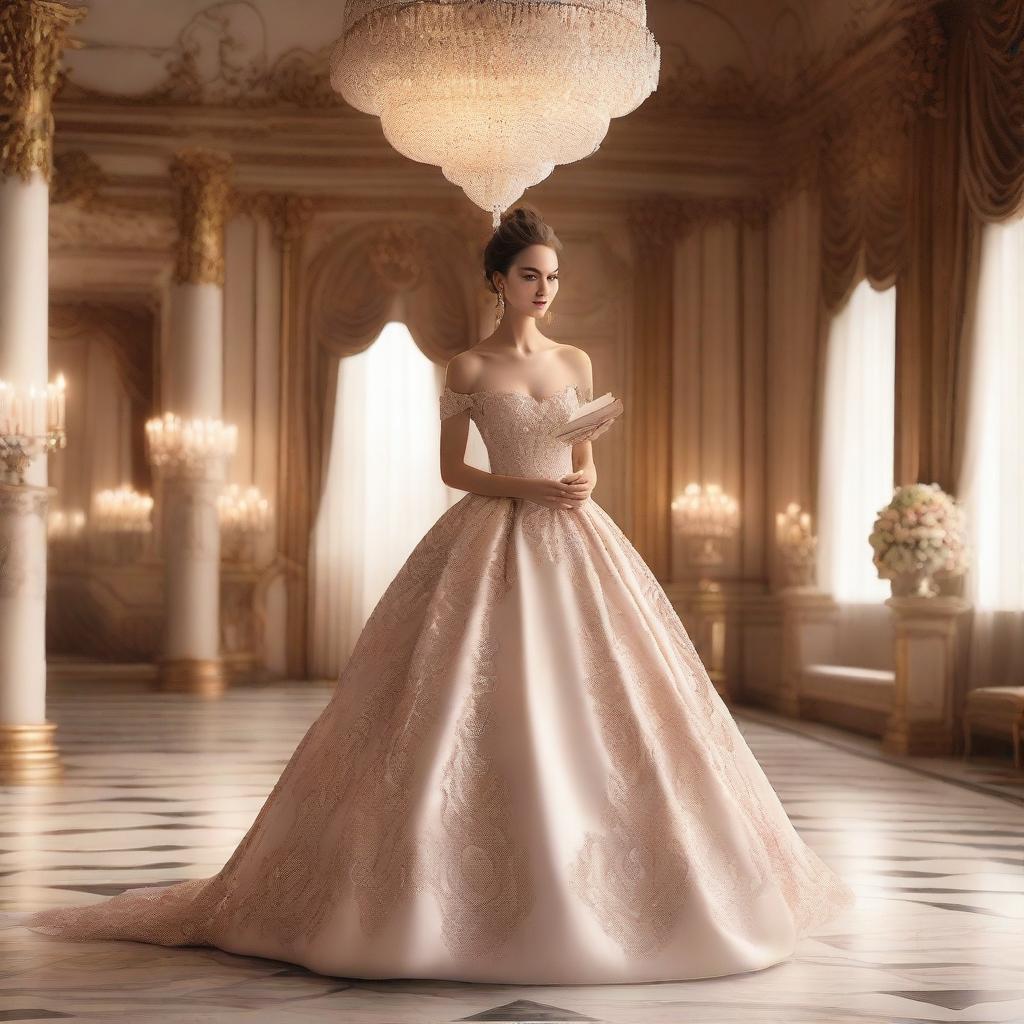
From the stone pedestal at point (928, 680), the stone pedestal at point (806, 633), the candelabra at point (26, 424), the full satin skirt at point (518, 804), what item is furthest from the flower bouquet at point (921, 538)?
the full satin skirt at point (518, 804)

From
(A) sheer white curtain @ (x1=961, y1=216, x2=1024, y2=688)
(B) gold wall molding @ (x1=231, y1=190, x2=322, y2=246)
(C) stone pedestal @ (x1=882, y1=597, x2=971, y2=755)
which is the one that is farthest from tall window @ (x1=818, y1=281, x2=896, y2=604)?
(B) gold wall molding @ (x1=231, y1=190, x2=322, y2=246)

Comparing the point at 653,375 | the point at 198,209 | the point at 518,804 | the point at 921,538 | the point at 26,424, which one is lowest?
the point at 518,804

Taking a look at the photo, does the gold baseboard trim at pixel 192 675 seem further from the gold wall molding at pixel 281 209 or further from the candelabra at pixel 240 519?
the gold wall molding at pixel 281 209

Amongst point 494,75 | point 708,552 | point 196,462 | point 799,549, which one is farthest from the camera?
point 196,462

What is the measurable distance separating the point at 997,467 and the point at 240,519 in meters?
6.58

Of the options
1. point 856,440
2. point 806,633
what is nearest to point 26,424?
point 856,440

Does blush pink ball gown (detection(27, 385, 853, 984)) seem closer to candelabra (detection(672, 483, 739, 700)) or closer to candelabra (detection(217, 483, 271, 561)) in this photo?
candelabra (detection(672, 483, 739, 700))

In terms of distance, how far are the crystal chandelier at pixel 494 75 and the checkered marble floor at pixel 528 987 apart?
9.55ft

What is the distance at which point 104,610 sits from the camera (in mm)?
16391

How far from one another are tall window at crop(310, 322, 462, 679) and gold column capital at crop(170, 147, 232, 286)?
1.50 m

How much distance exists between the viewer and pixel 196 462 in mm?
12250

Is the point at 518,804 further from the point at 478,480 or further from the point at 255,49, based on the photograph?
the point at 255,49

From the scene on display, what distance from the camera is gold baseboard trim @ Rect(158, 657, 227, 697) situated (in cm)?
1227

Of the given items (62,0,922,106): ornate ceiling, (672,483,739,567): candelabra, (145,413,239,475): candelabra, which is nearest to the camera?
(672,483,739,567): candelabra
